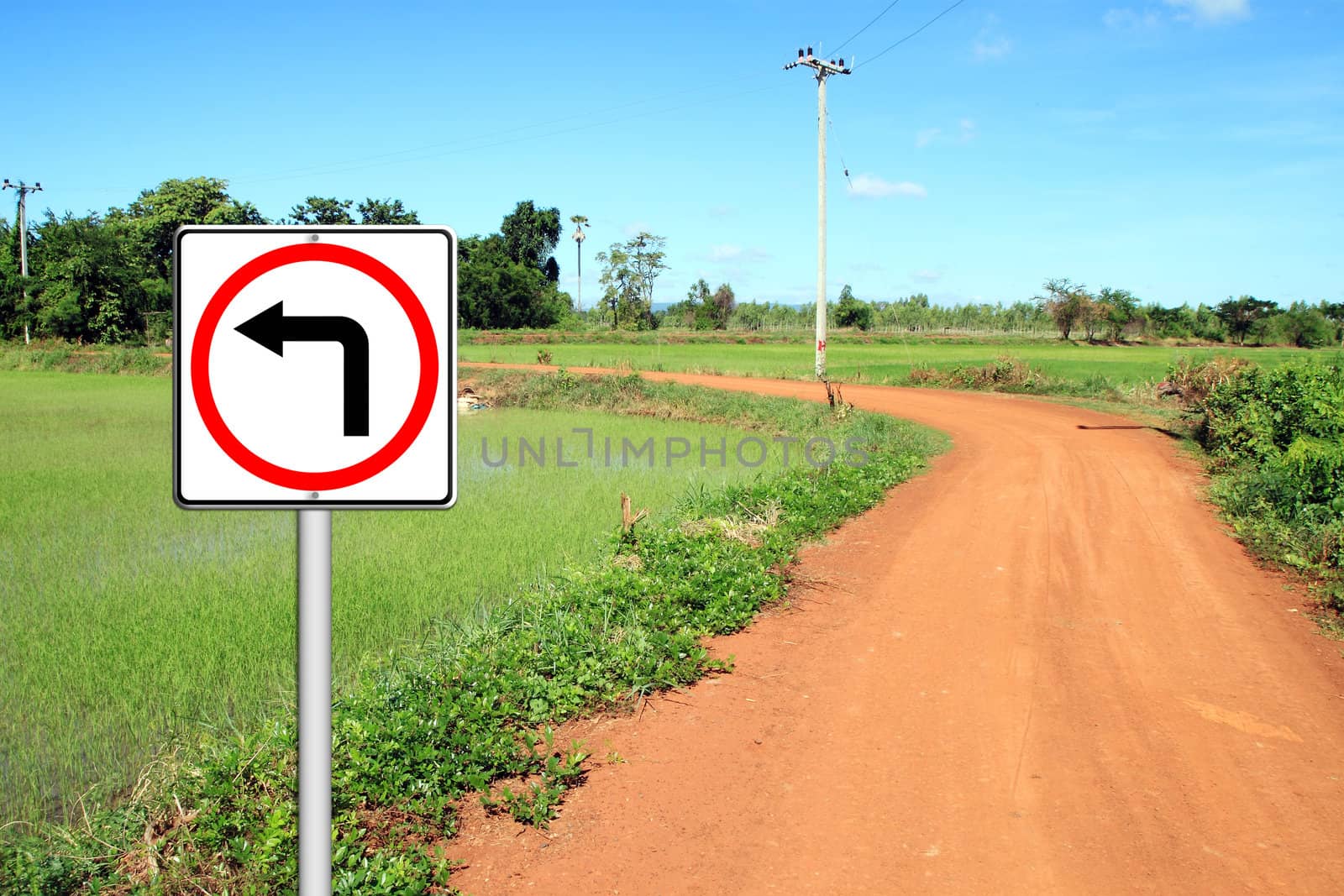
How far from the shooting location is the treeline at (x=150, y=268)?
3850cm

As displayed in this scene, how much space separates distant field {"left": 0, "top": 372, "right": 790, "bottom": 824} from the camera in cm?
501

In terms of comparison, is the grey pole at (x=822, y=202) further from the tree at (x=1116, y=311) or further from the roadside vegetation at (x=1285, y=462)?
the tree at (x=1116, y=311)

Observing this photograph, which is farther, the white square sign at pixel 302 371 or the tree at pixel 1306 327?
the tree at pixel 1306 327

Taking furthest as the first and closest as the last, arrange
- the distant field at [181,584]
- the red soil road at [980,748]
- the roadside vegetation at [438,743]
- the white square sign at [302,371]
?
the distant field at [181,584] < the red soil road at [980,748] < the roadside vegetation at [438,743] < the white square sign at [302,371]

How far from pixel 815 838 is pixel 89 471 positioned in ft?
42.5

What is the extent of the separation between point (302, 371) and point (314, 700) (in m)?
0.52

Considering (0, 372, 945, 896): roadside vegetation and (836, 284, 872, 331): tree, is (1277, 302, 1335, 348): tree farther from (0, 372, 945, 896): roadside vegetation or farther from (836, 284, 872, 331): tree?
(0, 372, 945, 896): roadside vegetation

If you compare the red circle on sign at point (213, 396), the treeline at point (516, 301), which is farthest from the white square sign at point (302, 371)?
the treeline at point (516, 301)

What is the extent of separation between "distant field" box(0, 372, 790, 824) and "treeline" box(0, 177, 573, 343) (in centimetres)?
1354

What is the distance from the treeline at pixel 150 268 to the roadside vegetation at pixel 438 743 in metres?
19.6

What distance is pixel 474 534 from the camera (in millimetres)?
9352

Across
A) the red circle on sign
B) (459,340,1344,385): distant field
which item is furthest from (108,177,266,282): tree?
the red circle on sign

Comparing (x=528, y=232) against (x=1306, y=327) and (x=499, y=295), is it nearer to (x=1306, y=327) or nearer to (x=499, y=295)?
(x=499, y=295)

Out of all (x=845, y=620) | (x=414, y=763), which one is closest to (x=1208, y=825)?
(x=845, y=620)
